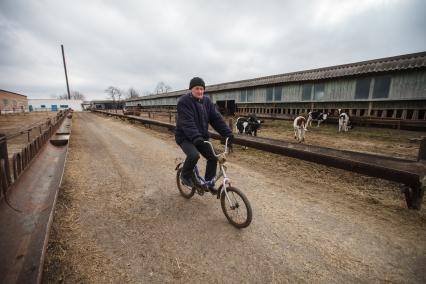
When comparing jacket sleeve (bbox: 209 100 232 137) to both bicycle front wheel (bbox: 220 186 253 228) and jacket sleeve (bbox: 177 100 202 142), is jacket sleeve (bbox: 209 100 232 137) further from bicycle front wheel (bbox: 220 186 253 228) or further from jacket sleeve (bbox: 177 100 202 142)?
bicycle front wheel (bbox: 220 186 253 228)

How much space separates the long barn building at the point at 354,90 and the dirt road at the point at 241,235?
11164mm

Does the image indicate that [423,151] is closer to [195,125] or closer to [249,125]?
[195,125]

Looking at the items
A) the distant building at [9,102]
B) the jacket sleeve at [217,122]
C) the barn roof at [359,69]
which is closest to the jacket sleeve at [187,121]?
the jacket sleeve at [217,122]

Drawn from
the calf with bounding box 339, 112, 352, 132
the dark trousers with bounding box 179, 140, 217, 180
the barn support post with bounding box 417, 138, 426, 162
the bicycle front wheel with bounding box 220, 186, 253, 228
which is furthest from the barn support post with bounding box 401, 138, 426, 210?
the calf with bounding box 339, 112, 352, 132

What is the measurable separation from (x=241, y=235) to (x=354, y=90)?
15.2 m

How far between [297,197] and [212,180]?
1728mm

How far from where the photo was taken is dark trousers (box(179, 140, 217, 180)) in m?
3.09

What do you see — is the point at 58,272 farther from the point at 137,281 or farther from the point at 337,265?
the point at 337,265

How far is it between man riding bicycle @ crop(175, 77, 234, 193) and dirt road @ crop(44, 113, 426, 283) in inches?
28.0

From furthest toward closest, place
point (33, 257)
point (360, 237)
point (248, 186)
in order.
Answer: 1. point (248, 186)
2. point (360, 237)
3. point (33, 257)

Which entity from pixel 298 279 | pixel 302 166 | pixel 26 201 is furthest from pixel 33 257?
pixel 302 166

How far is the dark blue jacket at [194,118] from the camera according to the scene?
9.81ft

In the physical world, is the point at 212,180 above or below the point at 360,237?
above

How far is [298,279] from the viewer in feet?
6.35
